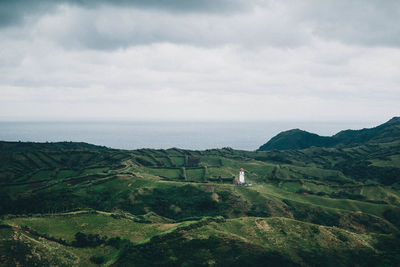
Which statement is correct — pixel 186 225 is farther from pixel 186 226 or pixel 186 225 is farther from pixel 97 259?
pixel 97 259

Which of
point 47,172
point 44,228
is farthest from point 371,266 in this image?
point 47,172

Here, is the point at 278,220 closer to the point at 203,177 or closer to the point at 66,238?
the point at 66,238

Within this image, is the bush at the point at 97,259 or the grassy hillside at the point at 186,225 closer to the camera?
the bush at the point at 97,259

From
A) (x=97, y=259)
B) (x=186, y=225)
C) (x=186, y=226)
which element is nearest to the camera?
(x=97, y=259)

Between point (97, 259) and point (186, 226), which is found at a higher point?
point (186, 226)

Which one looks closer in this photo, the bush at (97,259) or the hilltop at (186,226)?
the bush at (97,259)

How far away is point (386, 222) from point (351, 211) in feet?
35.5

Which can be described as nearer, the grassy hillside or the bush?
the bush

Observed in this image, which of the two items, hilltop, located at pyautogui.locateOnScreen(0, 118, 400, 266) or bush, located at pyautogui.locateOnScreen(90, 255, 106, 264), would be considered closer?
bush, located at pyautogui.locateOnScreen(90, 255, 106, 264)

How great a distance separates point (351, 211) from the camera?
9506 cm

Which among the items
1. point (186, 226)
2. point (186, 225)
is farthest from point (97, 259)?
point (186, 225)

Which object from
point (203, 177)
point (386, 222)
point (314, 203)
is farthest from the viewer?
point (203, 177)

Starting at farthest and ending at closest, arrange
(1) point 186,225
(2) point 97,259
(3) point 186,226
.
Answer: (1) point 186,225 < (3) point 186,226 < (2) point 97,259

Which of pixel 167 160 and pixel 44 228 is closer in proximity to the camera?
pixel 44 228
